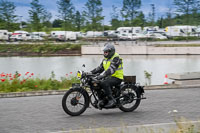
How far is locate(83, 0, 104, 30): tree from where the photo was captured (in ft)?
333

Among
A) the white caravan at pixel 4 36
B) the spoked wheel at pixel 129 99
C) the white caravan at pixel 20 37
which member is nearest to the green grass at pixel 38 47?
the white caravan at pixel 20 37

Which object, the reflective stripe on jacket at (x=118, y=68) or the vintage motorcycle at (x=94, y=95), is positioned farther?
the reflective stripe on jacket at (x=118, y=68)

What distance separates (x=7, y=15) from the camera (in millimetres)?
100188

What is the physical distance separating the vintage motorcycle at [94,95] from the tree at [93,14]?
92304 millimetres

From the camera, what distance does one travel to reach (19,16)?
100 meters

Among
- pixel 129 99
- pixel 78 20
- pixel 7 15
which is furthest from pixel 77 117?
pixel 78 20

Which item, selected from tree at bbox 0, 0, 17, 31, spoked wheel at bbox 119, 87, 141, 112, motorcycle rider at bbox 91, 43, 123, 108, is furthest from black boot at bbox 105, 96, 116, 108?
tree at bbox 0, 0, 17, 31

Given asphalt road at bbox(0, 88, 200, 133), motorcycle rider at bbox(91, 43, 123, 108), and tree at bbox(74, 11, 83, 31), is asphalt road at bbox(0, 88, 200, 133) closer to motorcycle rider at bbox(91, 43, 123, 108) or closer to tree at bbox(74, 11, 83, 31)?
motorcycle rider at bbox(91, 43, 123, 108)

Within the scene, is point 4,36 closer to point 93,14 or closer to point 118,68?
point 93,14

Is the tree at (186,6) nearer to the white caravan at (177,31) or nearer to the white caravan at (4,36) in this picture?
the white caravan at (177,31)

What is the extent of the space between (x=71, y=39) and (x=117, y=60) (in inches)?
2873

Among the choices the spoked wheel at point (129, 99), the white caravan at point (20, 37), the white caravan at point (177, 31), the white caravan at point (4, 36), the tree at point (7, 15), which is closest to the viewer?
the spoked wheel at point (129, 99)

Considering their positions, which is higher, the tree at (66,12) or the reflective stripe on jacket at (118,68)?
the tree at (66,12)

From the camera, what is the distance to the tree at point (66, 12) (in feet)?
332
